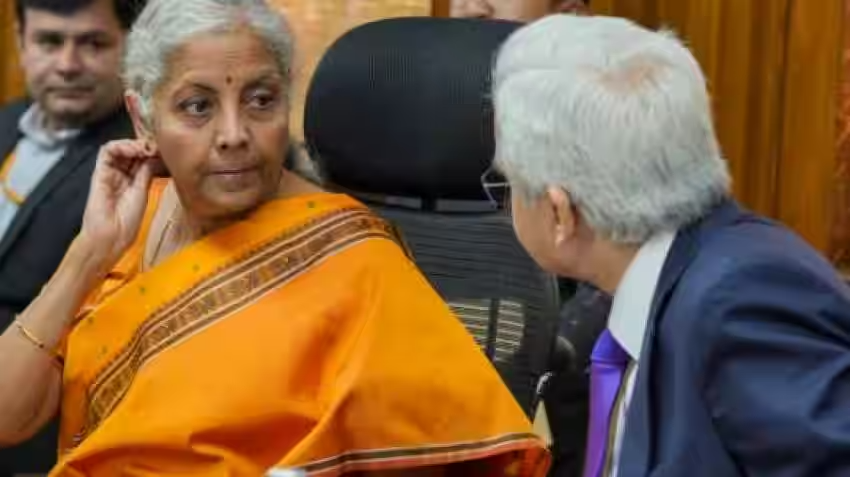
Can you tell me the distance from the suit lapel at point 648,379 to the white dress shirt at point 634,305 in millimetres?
20

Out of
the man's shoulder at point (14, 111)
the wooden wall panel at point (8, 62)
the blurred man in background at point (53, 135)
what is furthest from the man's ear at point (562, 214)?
the wooden wall panel at point (8, 62)

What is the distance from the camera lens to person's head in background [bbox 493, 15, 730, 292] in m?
1.42

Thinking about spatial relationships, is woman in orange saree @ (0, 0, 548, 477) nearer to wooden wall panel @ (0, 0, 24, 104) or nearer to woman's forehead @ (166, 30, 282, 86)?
Answer: woman's forehead @ (166, 30, 282, 86)

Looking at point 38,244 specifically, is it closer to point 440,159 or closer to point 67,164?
point 67,164

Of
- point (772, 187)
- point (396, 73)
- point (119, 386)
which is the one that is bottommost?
point (772, 187)

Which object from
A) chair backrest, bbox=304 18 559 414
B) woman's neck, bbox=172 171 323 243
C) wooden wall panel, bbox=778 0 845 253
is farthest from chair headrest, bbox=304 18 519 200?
wooden wall panel, bbox=778 0 845 253

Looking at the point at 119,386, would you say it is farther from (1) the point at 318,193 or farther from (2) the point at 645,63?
(2) the point at 645,63

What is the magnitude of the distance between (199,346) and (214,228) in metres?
Result: 0.18

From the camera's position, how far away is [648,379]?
1.43 m

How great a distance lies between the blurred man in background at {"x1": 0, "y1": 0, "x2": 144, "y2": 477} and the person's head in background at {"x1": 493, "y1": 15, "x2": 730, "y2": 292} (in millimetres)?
1093

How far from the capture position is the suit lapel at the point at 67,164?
94.1 inches

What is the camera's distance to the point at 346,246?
72.6 inches

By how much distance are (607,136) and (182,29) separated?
607 mm

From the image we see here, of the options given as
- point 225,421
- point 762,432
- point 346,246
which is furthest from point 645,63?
point 225,421
